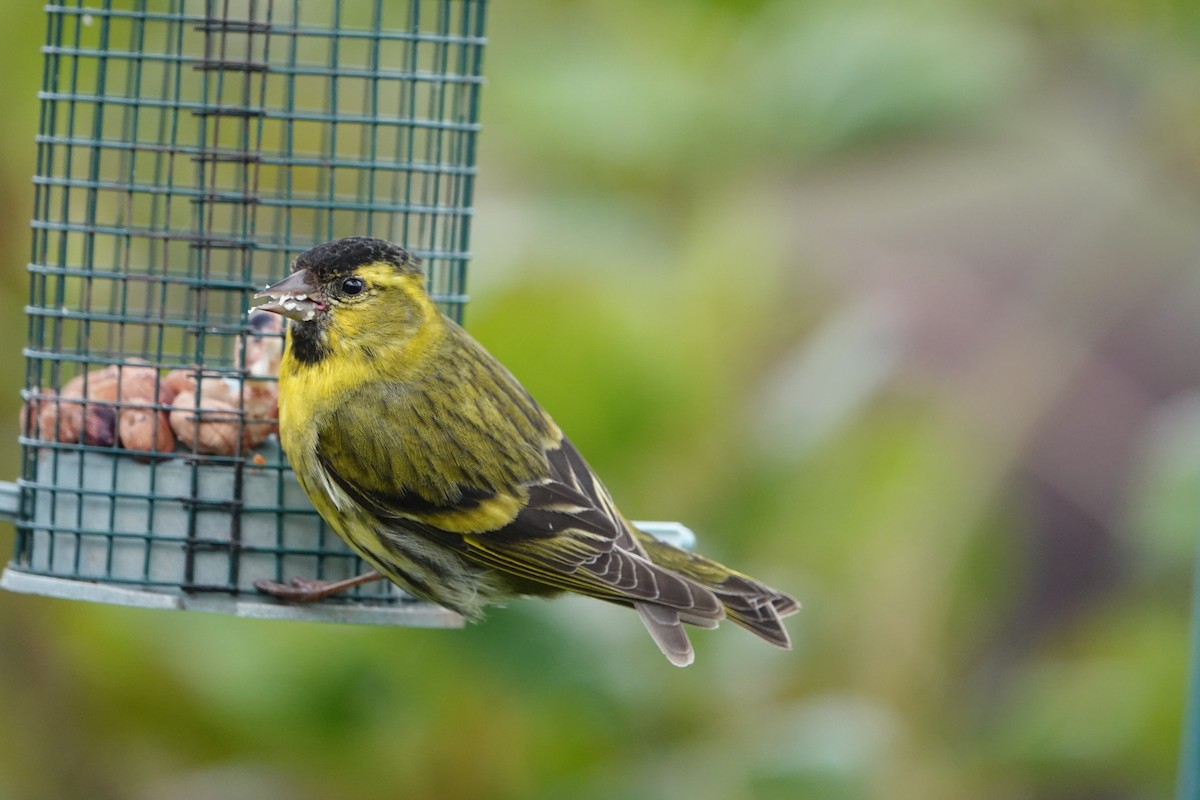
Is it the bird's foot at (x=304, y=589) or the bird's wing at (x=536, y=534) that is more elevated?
the bird's wing at (x=536, y=534)

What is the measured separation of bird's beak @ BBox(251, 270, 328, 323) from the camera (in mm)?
5148

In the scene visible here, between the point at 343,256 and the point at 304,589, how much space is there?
1051mm

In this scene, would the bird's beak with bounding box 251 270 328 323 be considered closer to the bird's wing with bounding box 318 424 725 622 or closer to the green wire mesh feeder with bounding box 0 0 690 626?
the green wire mesh feeder with bounding box 0 0 690 626

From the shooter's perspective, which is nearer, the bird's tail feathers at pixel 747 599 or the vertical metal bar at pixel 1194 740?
the vertical metal bar at pixel 1194 740

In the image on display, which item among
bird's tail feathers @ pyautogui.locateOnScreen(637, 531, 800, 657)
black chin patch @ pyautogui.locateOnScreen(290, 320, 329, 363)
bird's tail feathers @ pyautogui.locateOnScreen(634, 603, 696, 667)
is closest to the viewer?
bird's tail feathers @ pyautogui.locateOnScreen(634, 603, 696, 667)

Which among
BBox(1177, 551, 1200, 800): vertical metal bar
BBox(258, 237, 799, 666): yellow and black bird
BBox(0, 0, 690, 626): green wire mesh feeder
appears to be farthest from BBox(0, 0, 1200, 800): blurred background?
BBox(1177, 551, 1200, 800): vertical metal bar

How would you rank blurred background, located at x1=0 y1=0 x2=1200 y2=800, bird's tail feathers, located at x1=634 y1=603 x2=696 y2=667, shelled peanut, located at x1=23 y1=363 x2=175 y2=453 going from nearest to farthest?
bird's tail feathers, located at x1=634 y1=603 x2=696 y2=667, shelled peanut, located at x1=23 y1=363 x2=175 y2=453, blurred background, located at x1=0 y1=0 x2=1200 y2=800

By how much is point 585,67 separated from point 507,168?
1.56 meters

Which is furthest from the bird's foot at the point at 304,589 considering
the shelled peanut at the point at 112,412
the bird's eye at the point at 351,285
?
the bird's eye at the point at 351,285

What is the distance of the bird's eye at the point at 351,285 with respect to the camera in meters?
5.30

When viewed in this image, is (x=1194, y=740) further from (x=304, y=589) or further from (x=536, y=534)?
(x=304, y=589)

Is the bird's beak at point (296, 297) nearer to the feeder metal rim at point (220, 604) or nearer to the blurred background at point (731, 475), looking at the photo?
the feeder metal rim at point (220, 604)

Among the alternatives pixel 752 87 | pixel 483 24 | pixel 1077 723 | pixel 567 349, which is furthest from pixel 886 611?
pixel 483 24

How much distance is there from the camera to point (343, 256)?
5.25 m
